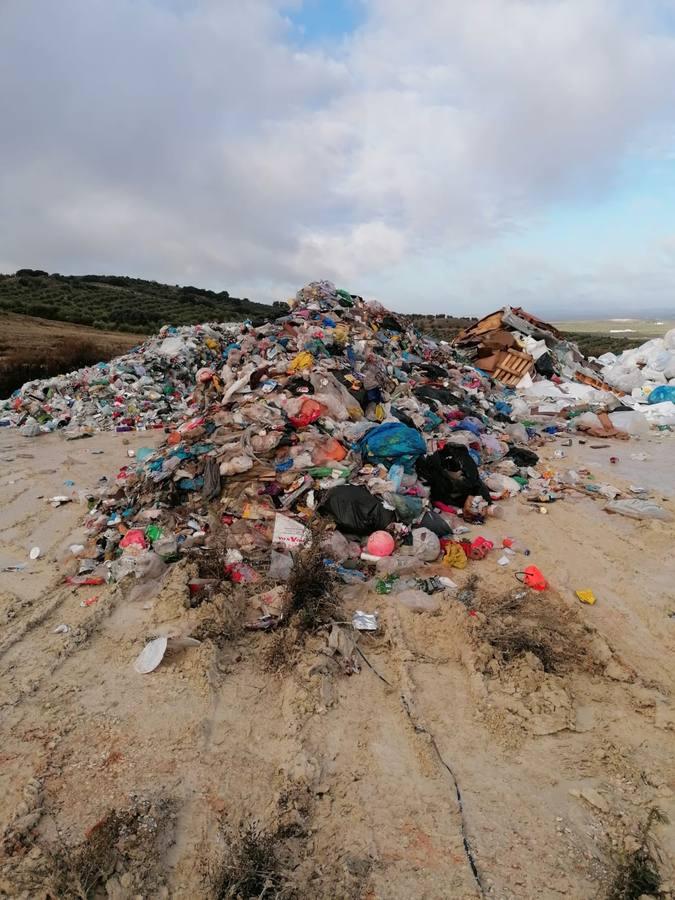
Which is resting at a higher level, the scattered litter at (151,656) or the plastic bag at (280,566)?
the plastic bag at (280,566)

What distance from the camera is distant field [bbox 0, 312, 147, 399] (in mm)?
11757

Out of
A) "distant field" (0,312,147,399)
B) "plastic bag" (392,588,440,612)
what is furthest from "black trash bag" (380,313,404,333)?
"distant field" (0,312,147,399)

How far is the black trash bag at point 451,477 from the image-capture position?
15.9 ft

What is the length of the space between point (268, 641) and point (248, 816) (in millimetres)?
1069

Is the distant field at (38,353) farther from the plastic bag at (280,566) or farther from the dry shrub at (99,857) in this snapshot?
the dry shrub at (99,857)

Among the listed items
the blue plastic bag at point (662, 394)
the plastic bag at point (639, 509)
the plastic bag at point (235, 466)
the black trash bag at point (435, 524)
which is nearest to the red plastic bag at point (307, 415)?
the plastic bag at point (235, 466)

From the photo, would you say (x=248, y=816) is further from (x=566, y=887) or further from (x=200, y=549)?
(x=200, y=549)

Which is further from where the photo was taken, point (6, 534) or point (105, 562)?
point (6, 534)

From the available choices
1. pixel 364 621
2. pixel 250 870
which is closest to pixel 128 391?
pixel 364 621

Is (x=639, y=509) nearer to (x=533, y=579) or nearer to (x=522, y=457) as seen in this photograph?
(x=522, y=457)

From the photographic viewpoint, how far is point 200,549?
3867mm

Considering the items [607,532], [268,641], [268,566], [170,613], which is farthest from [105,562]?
[607,532]

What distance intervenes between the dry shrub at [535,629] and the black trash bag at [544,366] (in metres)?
9.14

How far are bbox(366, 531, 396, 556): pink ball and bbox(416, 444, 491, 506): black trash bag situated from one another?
3.73 ft
